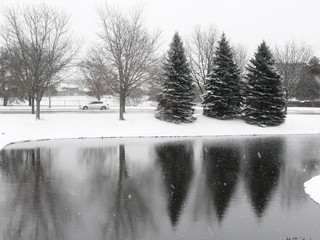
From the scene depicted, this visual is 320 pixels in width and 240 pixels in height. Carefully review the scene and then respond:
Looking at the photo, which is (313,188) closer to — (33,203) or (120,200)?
(120,200)

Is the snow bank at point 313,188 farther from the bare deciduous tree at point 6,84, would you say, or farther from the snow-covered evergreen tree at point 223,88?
the bare deciduous tree at point 6,84

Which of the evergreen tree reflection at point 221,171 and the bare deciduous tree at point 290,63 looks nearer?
the evergreen tree reflection at point 221,171

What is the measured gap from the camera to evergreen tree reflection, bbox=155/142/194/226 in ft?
31.1

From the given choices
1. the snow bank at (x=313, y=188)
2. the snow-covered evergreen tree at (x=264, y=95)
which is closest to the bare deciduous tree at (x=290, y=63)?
the snow-covered evergreen tree at (x=264, y=95)

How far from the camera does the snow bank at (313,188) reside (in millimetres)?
10563

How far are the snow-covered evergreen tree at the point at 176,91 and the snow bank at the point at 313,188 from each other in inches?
697

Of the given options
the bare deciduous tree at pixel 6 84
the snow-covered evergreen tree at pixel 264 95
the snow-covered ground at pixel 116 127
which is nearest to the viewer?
the snow-covered ground at pixel 116 127

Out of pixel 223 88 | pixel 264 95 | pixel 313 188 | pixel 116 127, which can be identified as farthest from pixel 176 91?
pixel 313 188

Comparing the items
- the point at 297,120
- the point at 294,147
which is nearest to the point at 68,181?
the point at 294,147

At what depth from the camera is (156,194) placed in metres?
10.5

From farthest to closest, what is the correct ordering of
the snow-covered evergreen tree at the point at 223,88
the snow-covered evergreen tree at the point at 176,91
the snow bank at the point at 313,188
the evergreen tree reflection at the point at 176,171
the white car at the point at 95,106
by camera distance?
1. the white car at the point at 95,106
2. the snow-covered evergreen tree at the point at 223,88
3. the snow-covered evergreen tree at the point at 176,91
4. the snow bank at the point at 313,188
5. the evergreen tree reflection at the point at 176,171

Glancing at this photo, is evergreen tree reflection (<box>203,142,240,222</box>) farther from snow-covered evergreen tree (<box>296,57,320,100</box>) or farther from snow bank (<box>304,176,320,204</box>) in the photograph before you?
snow-covered evergreen tree (<box>296,57,320,100</box>)

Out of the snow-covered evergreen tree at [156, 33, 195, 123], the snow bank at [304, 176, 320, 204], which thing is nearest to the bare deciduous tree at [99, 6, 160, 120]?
Result: the snow-covered evergreen tree at [156, 33, 195, 123]

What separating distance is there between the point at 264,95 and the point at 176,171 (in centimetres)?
1974
